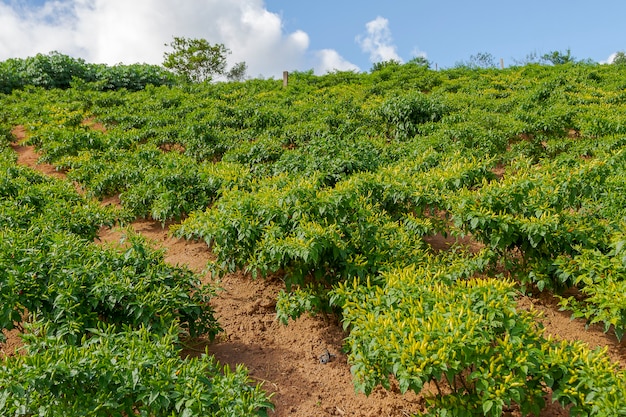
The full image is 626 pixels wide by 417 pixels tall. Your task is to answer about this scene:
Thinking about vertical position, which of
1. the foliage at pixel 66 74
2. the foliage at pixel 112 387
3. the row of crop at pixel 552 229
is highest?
the foliage at pixel 66 74

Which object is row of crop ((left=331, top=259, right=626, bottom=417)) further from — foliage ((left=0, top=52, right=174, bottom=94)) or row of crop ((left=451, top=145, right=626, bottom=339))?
foliage ((left=0, top=52, right=174, bottom=94))

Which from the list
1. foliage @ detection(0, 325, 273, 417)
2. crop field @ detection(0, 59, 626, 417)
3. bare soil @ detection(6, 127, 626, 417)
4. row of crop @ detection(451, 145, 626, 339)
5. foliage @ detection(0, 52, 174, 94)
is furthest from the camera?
foliage @ detection(0, 52, 174, 94)

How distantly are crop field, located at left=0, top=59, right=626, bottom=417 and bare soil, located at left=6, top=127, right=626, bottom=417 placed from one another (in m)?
0.03

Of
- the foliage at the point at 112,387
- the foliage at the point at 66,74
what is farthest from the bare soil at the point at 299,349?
the foliage at the point at 66,74

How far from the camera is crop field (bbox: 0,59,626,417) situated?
2.46 meters

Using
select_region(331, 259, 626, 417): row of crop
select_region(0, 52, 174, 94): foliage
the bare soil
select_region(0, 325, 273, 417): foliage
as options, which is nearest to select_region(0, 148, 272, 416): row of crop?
select_region(0, 325, 273, 417): foliage

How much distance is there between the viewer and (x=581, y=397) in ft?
7.85

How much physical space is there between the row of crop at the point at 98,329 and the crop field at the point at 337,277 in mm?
15

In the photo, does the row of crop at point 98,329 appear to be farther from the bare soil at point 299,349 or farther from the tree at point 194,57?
the tree at point 194,57

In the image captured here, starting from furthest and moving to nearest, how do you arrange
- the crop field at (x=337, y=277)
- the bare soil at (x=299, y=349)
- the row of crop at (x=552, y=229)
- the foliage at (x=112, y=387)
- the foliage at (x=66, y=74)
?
the foliage at (x=66, y=74) → the row of crop at (x=552, y=229) → the bare soil at (x=299, y=349) → the crop field at (x=337, y=277) → the foliage at (x=112, y=387)

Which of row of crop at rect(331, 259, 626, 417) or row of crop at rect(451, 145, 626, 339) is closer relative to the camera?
row of crop at rect(331, 259, 626, 417)

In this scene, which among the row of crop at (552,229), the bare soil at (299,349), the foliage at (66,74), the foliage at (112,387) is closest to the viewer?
the foliage at (112,387)

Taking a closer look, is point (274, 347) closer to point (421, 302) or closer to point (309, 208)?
point (309, 208)

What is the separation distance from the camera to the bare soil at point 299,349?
3.22m
